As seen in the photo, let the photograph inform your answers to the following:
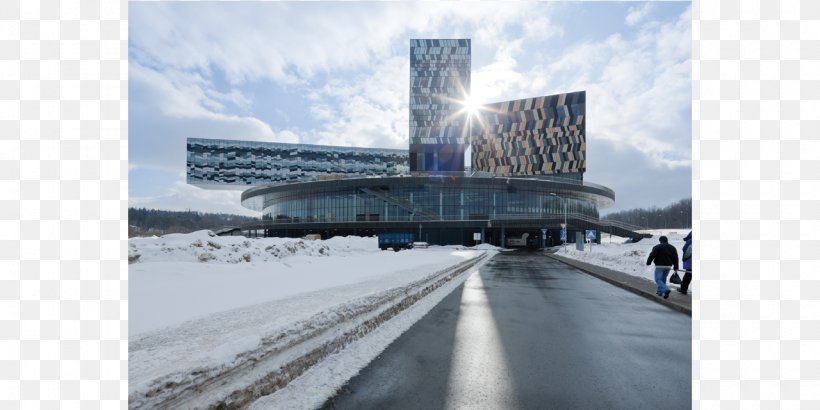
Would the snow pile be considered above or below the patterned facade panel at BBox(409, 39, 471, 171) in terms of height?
below

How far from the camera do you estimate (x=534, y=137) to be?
99.6m

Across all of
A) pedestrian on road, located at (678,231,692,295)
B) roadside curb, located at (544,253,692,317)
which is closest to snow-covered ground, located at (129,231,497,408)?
roadside curb, located at (544,253,692,317)

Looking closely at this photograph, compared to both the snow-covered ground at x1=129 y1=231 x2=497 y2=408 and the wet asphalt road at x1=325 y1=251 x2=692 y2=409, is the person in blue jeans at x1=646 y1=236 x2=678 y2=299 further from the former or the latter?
the snow-covered ground at x1=129 y1=231 x2=497 y2=408

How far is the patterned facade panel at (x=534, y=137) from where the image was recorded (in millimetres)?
95625

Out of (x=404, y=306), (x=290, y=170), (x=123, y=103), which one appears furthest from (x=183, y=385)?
(x=290, y=170)

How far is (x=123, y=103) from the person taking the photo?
3.94 meters

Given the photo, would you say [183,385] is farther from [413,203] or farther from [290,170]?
[290,170]

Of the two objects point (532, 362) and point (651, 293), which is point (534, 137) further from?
point (532, 362)

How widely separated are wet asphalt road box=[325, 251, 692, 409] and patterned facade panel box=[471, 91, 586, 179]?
9535cm

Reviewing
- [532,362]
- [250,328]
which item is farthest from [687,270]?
[250,328]

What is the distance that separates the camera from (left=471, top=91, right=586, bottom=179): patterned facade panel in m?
95.6

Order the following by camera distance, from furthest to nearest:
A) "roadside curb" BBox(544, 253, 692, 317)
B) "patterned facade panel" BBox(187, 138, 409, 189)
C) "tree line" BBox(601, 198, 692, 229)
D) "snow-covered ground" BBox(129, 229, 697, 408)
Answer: "tree line" BBox(601, 198, 692, 229) → "patterned facade panel" BBox(187, 138, 409, 189) → "roadside curb" BBox(544, 253, 692, 317) → "snow-covered ground" BBox(129, 229, 697, 408)

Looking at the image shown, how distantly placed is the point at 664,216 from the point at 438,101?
12908 cm

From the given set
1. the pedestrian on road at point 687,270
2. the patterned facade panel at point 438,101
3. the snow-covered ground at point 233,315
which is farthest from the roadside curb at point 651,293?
the patterned facade panel at point 438,101
